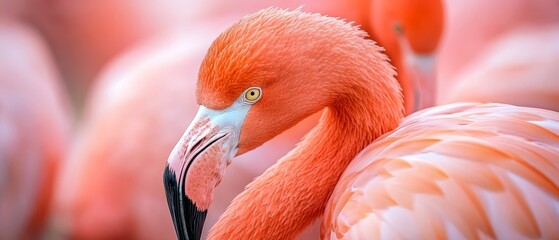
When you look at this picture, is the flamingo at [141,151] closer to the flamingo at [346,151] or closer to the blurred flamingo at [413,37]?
the blurred flamingo at [413,37]

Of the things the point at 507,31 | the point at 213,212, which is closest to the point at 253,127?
the point at 213,212

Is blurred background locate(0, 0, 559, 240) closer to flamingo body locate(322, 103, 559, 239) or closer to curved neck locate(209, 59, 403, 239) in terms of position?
curved neck locate(209, 59, 403, 239)

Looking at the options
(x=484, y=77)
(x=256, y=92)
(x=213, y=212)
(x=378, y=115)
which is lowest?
(x=213, y=212)

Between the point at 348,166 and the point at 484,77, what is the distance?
0.67m

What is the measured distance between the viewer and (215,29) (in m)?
1.80

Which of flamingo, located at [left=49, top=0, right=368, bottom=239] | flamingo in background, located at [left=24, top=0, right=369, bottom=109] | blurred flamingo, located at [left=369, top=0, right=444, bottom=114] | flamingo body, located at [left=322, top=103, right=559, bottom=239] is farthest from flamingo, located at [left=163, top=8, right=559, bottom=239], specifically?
flamingo in background, located at [left=24, top=0, right=369, bottom=109]

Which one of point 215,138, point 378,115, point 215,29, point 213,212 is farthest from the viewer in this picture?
point 215,29

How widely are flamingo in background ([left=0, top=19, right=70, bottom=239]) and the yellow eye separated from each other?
98 centimetres

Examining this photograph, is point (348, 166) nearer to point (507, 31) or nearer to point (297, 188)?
point (297, 188)

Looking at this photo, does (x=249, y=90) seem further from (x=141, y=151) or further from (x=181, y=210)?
(x=141, y=151)

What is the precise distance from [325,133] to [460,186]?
33 centimetres

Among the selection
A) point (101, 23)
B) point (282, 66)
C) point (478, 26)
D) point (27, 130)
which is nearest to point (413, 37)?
point (478, 26)

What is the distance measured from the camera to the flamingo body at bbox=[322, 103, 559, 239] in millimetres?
982

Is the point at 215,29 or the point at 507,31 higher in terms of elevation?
the point at 215,29
